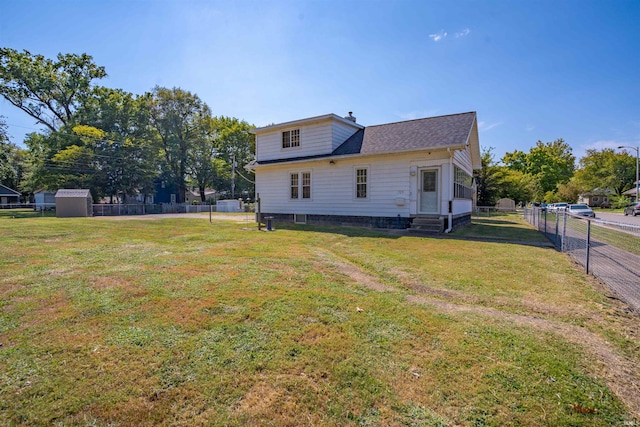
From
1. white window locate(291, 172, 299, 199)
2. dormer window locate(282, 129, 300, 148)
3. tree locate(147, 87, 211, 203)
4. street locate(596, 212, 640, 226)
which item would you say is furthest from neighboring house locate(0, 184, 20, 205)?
street locate(596, 212, 640, 226)

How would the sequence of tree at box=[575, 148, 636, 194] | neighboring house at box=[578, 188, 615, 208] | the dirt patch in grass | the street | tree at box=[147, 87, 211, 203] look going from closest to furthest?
1. the dirt patch in grass
2. the street
3. tree at box=[147, 87, 211, 203]
4. tree at box=[575, 148, 636, 194]
5. neighboring house at box=[578, 188, 615, 208]

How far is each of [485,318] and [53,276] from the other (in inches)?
247

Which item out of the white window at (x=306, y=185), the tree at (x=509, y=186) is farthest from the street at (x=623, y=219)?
the white window at (x=306, y=185)

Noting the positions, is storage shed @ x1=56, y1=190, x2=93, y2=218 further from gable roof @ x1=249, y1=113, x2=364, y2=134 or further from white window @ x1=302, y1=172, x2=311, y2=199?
white window @ x1=302, y1=172, x2=311, y2=199

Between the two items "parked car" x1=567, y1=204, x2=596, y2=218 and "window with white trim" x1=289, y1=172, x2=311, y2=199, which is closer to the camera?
"window with white trim" x1=289, y1=172, x2=311, y2=199

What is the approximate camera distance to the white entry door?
40.2 feet

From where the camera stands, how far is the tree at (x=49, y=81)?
94.4 ft

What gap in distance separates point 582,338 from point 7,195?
2566 inches

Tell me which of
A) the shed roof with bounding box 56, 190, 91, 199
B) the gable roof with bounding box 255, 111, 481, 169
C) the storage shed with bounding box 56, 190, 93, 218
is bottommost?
the storage shed with bounding box 56, 190, 93, 218

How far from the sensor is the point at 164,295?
4031mm

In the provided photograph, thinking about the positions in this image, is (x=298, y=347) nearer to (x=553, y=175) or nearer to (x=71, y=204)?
(x=71, y=204)

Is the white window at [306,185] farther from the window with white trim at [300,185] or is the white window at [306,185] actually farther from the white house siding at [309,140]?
the white house siding at [309,140]

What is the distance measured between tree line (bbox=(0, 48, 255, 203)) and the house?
2200 cm

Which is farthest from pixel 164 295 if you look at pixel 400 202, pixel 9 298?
pixel 400 202
